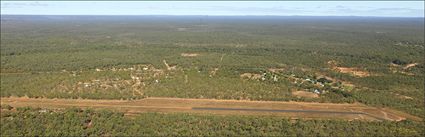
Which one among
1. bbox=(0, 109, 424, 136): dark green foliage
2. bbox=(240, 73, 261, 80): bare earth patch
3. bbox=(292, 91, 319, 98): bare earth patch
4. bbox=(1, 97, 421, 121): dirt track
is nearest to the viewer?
bbox=(0, 109, 424, 136): dark green foliage

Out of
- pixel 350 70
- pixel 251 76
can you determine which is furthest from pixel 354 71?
pixel 251 76

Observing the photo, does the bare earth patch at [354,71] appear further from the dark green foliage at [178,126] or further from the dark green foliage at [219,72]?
the dark green foliage at [178,126]

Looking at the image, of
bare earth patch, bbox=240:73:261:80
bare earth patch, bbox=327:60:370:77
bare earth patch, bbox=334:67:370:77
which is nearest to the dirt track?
bare earth patch, bbox=240:73:261:80

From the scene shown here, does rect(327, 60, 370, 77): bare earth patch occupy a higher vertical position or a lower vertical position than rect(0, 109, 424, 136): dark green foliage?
higher

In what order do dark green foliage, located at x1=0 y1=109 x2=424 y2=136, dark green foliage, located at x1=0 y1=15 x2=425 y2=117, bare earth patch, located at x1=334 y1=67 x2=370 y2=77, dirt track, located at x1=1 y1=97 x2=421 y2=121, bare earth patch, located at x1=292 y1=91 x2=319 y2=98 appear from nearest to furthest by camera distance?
dark green foliage, located at x1=0 y1=109 x2=424 y2=136 → dirt track, located at x1=1 y1=97 x2=421 y2=121 → dark green foliage, located at x1=0 y1=15 x2=425 y2=117 → bare earth patch, located at x1=292 y1=91 x2=319 y2=98 → bare earth patch, located at x1=334 y1=67 x2=370 y2=77

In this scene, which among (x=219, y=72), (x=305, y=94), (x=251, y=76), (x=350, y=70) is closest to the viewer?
(x=305, y=94)

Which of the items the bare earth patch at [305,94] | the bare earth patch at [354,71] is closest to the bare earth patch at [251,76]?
the bare earth patch at [305,94]

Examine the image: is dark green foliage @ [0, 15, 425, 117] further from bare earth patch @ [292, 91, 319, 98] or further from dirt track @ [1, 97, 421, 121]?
dirt track @ [1, 97, 421, 121]

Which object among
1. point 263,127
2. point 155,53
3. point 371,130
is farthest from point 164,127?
point 155,53

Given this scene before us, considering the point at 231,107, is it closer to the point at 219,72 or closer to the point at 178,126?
the point at 178,126
